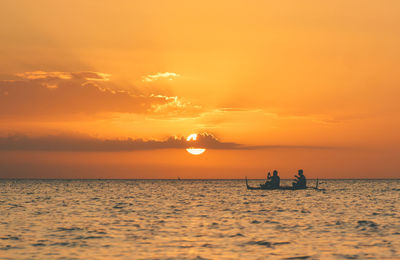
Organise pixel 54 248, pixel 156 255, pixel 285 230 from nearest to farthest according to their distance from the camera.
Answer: pixel 156 255 → pixel 54 248 → pixel 285 230

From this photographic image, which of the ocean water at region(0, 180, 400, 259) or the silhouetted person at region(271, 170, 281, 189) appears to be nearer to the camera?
the ocean water at region(0, 180, 400, 259)

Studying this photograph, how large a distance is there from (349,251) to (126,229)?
1583 centimetres

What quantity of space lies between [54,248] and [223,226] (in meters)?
13.6

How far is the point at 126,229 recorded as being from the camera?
120 feet

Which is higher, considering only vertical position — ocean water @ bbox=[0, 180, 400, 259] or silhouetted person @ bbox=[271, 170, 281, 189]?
silhouetted person @ bbox=[271, 170, 281, 189]

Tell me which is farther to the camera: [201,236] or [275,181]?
[275,181]

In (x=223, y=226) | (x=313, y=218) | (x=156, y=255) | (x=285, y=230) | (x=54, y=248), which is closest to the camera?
(x=156, y=255)

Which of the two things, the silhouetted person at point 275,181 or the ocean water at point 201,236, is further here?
the silhouetted person at point 275,181

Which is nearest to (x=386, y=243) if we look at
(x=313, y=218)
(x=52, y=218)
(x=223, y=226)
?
(x=223, y=226)

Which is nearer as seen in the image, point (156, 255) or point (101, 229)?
point (156, 255)

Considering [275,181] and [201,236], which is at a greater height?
[275,181]

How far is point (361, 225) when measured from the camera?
3897 cm

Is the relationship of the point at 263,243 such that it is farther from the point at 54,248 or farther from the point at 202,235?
the point at 54,248

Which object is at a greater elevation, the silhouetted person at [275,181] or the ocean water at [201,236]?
the silhouetted person at [275,181]
